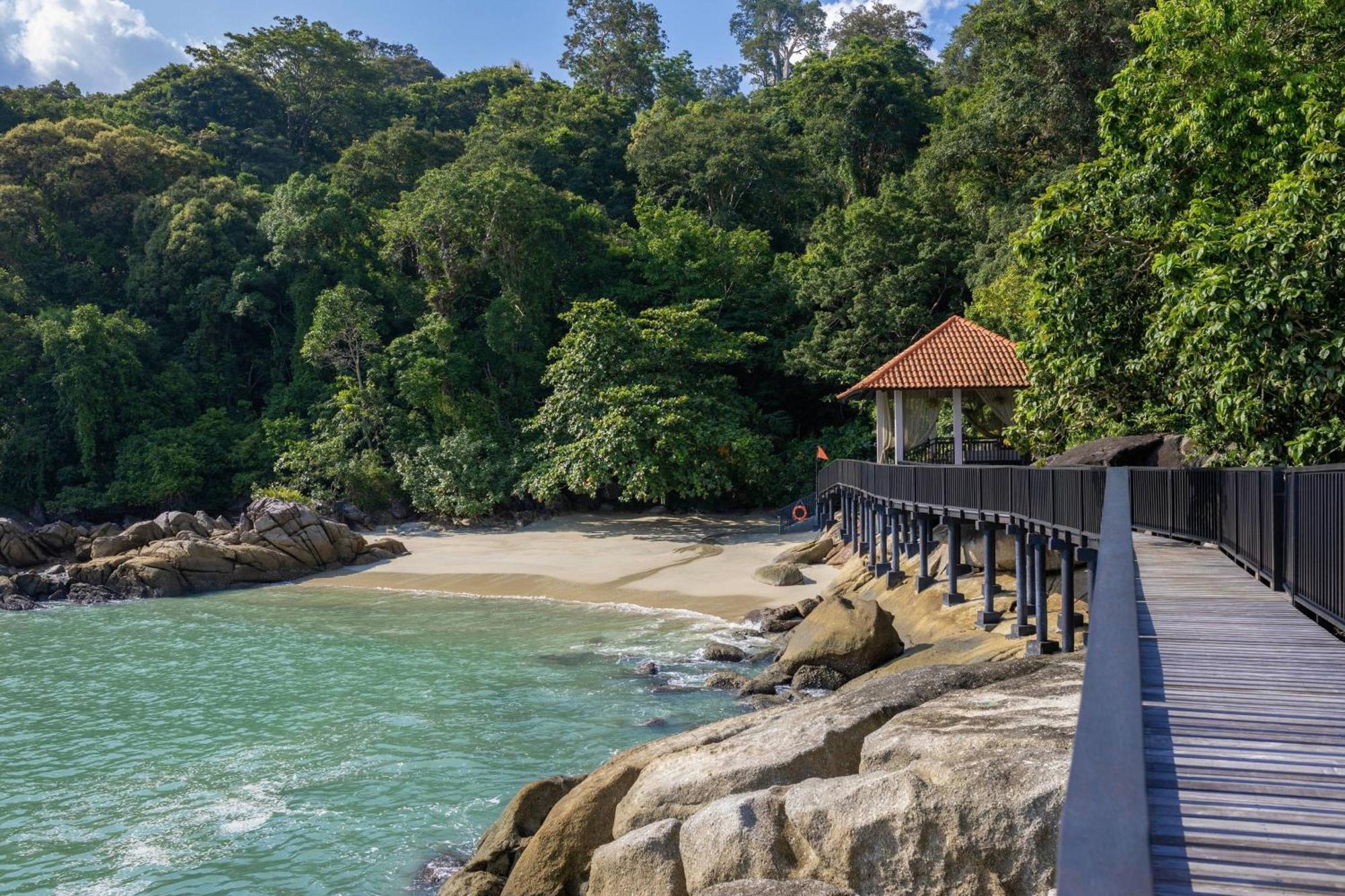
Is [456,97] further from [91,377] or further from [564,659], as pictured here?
[564,659]

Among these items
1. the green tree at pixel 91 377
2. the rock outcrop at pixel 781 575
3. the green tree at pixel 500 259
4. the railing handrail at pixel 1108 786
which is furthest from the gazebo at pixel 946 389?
the green tree at pixel 91 377

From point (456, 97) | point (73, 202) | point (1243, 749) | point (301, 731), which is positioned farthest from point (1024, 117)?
point (456, 97)

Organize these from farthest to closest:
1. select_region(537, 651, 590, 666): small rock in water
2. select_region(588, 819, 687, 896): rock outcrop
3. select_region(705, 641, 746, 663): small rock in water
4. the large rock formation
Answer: select_region(537, 651, 590, 666): small rock in water, select_region(705, 641, 746, 663): small rock in water, select_region(588, 819, 687, 896): rock outcrop, the large rock formation

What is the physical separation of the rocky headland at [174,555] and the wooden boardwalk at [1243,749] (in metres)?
27.4

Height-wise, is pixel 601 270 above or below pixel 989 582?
above

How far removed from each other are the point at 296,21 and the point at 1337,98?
195 feet

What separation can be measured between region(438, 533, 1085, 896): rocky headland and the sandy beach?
13.3m

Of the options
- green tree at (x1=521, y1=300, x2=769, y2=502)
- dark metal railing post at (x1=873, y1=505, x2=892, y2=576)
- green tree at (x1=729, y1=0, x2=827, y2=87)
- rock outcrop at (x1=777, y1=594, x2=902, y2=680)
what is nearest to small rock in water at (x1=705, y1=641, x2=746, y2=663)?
rock outcrop at (x1=777, y1=594, x2=902, y2=680)

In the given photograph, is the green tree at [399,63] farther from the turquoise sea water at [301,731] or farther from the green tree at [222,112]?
the turquoise sea water at [301,731]

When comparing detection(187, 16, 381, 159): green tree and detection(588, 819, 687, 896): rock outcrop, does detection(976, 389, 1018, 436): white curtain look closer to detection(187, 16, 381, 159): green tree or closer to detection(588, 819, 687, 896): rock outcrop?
detection(588, 819, 687, 896): rock outcrop

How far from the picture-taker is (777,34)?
303 ft

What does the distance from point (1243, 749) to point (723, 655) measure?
45.8 feet

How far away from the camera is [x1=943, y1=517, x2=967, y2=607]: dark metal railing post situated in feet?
54.0

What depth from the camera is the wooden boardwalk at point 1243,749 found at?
2664mm
